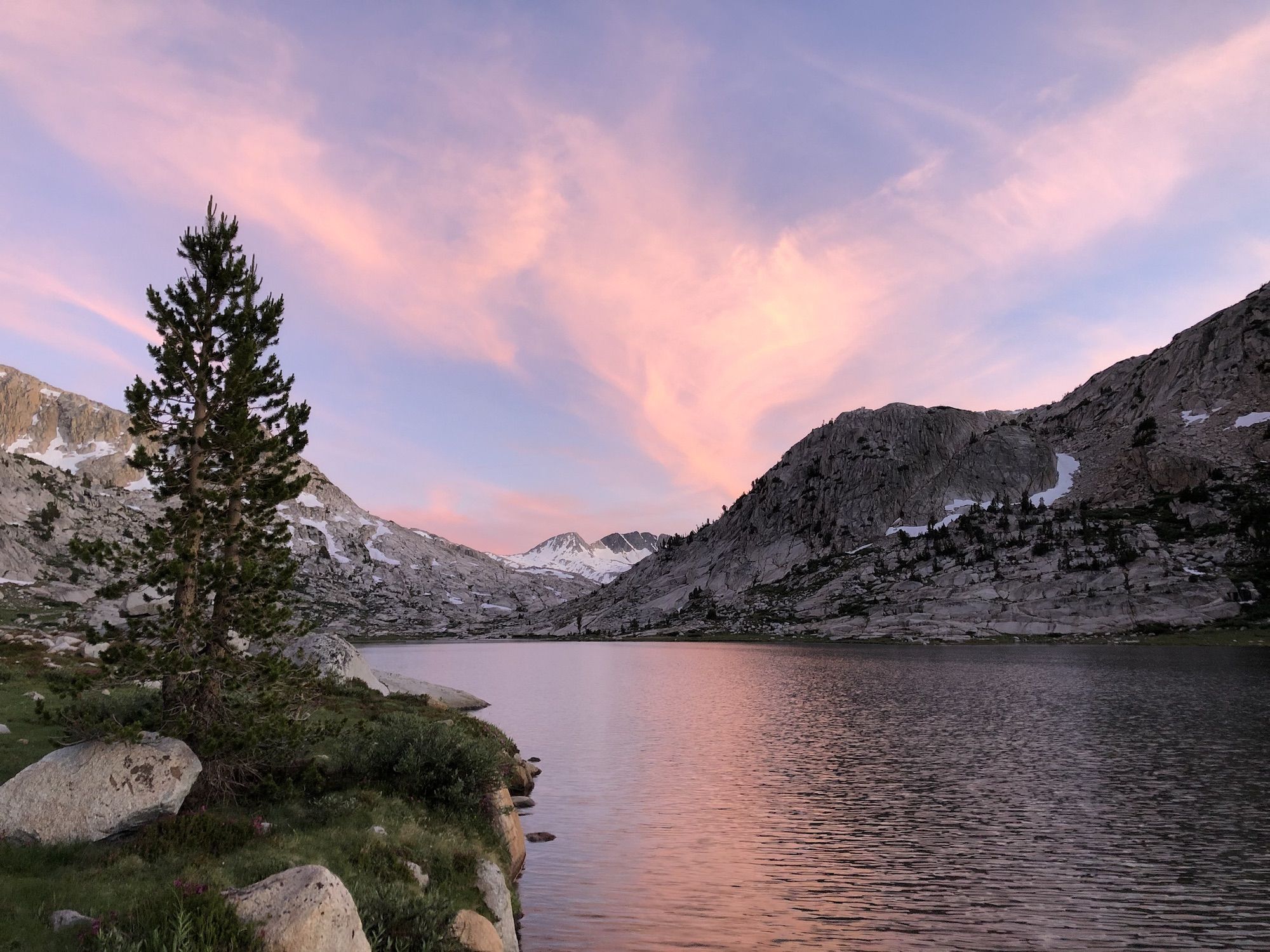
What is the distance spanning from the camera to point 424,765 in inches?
976

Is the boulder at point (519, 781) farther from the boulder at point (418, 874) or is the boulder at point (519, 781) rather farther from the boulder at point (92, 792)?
the boulder at point (92, 792)

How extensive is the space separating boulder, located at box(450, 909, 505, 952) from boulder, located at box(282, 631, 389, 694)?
34.8 m

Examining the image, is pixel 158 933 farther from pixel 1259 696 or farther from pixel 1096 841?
pixel 1259 696

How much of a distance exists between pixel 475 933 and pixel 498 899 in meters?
3.14

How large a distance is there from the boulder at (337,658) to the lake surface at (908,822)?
1240 centimetres

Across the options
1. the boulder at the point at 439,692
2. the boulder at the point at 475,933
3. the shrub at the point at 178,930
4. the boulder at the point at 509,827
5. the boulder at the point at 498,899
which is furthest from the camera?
the boulder at the point at 439,692

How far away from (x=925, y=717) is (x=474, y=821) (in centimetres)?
4455

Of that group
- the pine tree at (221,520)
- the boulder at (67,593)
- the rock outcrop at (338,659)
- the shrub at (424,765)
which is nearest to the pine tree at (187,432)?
the pine tree at (221,520)

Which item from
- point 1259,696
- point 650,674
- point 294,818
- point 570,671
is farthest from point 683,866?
point 570,671

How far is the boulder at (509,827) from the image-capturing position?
947 inches

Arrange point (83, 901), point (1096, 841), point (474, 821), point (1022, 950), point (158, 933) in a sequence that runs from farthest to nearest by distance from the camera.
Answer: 1. point (1096, 841)
2. point (474, 821)
3. point (1022, 950)
4. point (83, 901)
5. point (158, 933)

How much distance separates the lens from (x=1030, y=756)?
1609 inches

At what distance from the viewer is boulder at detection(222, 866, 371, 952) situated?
11.5m

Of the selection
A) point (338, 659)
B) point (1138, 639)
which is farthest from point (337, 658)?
point (1138, 639)
